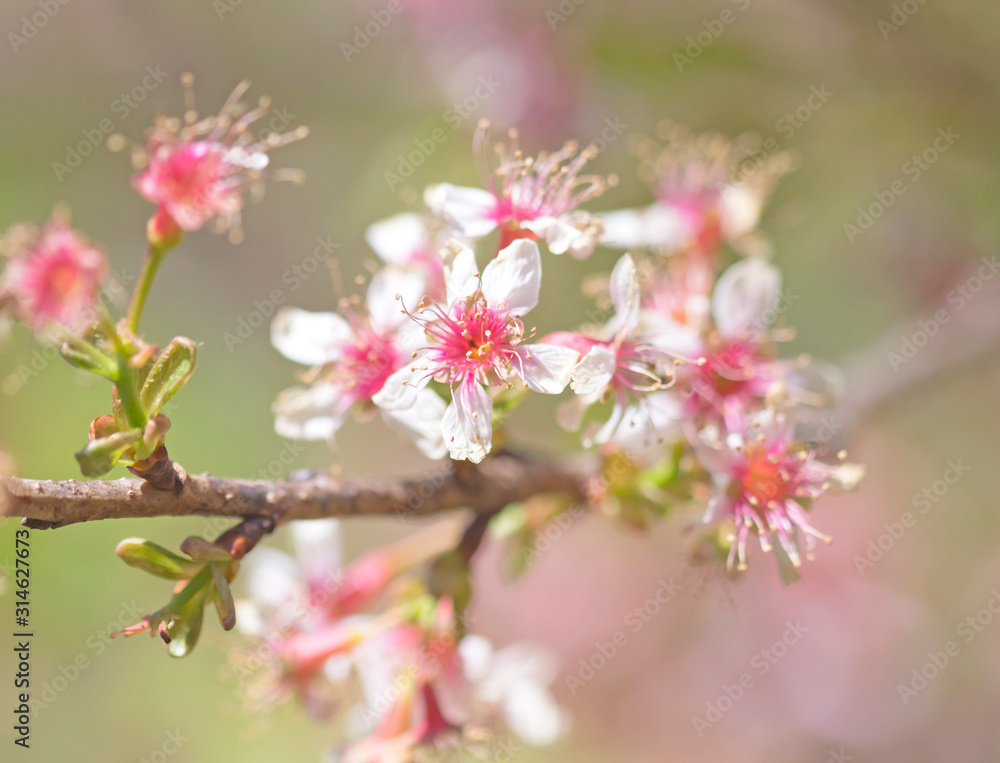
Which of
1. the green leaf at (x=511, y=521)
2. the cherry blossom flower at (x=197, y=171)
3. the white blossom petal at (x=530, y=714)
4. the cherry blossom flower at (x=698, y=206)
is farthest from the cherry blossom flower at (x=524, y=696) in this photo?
the cherry blossom flower at (x=197, y=171)

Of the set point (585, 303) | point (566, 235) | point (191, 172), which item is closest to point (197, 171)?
point (191, 172)

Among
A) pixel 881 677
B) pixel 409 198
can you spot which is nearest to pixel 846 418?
pixel 409 198

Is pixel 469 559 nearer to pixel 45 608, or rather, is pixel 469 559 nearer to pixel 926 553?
pixel 45 608

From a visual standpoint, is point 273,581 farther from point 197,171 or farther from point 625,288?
point 625,288

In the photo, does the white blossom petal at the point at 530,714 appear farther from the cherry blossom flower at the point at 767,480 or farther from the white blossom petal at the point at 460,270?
the white blossom petal at the point at 460,270

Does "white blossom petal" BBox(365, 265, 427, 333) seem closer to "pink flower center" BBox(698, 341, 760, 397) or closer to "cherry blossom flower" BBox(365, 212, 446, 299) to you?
"cherry blossom flower" BBox(365, 212, 446, 299)
